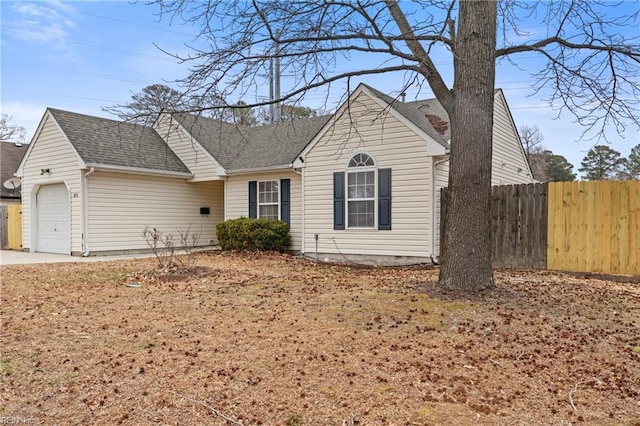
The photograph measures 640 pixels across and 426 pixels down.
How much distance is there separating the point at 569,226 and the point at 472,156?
167 inches

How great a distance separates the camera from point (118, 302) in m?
6.27

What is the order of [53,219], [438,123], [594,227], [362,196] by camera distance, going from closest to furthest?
[594,227]
[362,196]
[438,123]
[53,219]

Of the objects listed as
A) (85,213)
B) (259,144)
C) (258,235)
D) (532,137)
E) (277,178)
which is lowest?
(258,235)

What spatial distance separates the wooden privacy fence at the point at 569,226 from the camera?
8.34 m

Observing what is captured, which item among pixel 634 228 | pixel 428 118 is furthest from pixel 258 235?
pixel 634 228

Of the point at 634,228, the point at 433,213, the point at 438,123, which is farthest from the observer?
the point at 438,123

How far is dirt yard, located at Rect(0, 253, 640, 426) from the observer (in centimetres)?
289

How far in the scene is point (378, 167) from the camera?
11359 mm

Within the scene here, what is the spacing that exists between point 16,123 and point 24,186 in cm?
2492

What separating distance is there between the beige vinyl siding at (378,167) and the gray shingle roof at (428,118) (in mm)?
297

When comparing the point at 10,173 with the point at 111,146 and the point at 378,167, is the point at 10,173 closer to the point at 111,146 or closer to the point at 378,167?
the point at 111,146

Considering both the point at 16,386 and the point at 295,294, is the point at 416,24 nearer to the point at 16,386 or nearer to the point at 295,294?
the point at 295,294

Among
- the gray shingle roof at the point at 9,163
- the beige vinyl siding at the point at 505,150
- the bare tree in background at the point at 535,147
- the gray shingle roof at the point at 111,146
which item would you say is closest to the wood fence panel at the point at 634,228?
the beige vinyl siding at the point at 505,150

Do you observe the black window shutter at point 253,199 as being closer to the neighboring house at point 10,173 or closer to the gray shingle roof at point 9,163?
the neighboring house at point 10,173
